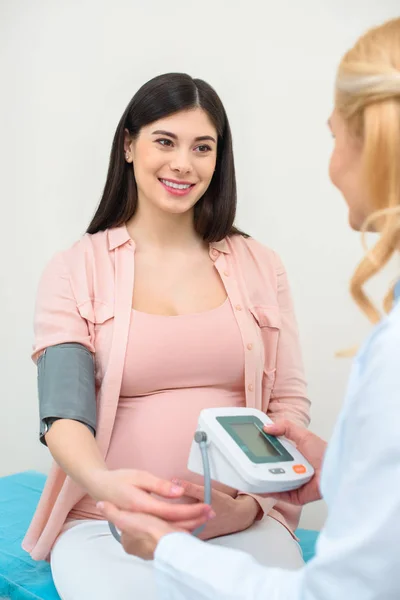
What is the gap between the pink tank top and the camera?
60.6 inches

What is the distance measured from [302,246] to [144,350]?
954 millimetres

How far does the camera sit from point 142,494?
46.2 inches

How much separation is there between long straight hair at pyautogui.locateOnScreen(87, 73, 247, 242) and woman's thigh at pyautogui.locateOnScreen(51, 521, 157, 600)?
2.33 feet

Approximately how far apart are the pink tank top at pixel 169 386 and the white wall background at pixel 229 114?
0.80 meters

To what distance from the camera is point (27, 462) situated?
2.78m

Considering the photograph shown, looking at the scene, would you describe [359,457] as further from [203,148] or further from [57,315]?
[203,148]

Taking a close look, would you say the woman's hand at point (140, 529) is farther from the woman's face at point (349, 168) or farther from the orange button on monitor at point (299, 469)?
the woman's face at point (349, 168)

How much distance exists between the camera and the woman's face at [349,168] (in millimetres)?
979

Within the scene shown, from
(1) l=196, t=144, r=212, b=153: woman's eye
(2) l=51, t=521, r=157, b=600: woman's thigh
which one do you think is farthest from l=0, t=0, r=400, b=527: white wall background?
(2) l=51, t=521, r=157, b=600: woman's thigh


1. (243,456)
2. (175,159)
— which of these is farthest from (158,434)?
(175,159)

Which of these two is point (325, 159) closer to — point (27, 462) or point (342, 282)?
point (342, 282)

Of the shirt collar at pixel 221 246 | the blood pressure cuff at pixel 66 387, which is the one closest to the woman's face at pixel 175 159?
the shirt collar at pixel 221 246

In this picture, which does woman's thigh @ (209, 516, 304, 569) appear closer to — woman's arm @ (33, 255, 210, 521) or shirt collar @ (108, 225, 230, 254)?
woman's arm @ (33, 255, 210, 521)

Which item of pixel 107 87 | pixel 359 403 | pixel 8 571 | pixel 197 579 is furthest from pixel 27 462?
pixel 359 403
